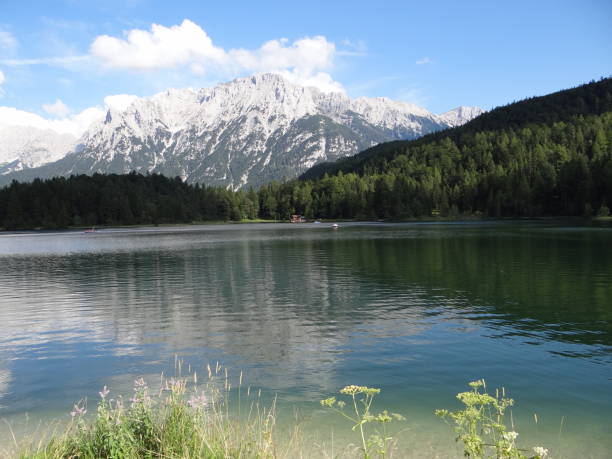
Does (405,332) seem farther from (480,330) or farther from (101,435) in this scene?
(101,435)

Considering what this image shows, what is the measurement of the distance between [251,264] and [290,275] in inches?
505

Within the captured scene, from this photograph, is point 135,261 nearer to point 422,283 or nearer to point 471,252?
point 422,283

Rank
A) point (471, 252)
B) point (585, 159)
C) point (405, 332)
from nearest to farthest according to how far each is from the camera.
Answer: point (405, 332) < point (471, 252) < point (585, 159)

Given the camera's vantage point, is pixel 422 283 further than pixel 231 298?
Yes

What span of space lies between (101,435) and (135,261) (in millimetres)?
63822

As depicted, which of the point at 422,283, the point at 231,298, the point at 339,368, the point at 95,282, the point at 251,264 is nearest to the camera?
the point at 339,368

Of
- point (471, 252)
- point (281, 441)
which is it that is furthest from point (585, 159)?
point (281, 441)

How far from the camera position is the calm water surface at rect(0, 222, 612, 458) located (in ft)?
50.8

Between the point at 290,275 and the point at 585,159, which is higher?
the point at 585,159

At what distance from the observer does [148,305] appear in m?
35.8

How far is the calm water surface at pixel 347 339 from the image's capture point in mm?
15477

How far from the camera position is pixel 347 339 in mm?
24375

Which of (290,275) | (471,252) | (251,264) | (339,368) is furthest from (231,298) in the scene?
(471,252)

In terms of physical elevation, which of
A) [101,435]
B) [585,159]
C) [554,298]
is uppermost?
[585,159]
